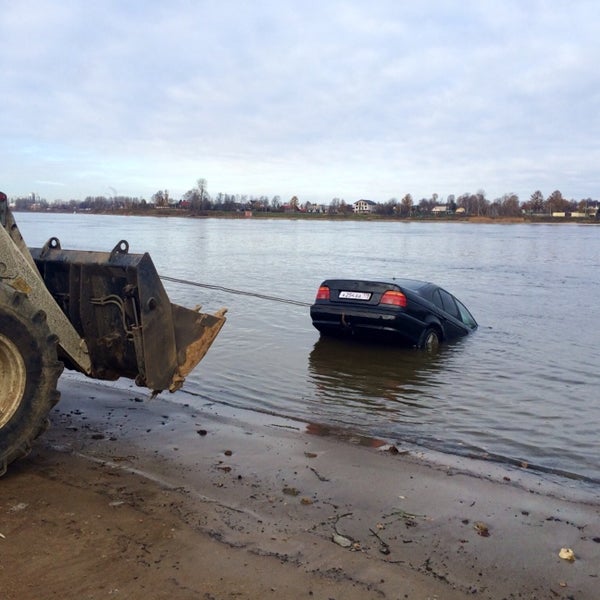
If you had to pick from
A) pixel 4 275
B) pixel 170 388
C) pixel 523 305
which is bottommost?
pixel 523 305

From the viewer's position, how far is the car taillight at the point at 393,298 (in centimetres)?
1052

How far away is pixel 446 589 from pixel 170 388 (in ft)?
9.04

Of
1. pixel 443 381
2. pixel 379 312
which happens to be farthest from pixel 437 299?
pixel 443 381

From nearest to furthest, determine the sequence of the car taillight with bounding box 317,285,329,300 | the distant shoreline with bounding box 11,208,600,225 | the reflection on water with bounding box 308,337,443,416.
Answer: the reflection on water with bounding box 308,337,443,416
the car taillight with bounding box 317,285,329,300
the distant shoreline with bounding box 11,208,600,225

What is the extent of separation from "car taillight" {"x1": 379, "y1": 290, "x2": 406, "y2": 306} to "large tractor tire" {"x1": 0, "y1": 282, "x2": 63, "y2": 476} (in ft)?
22.1

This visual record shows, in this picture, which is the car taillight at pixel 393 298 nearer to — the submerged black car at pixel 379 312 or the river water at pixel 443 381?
the submerged black car at pixel 379 312

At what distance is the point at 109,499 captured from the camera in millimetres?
4367

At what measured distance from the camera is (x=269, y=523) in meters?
4.19

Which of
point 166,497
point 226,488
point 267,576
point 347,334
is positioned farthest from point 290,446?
point 347,334

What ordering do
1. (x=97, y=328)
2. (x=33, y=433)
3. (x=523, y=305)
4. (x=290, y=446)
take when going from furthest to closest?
(x=523, y=305)
(x=290, y=446)
(x=97, y=328)
(x=33, y=433)

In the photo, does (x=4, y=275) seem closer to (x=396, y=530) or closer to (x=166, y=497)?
(x=166, y=497)

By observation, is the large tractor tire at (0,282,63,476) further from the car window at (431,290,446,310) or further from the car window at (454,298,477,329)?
the car window at (454,298,477,329)

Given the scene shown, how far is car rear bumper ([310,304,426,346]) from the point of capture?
1047 cm

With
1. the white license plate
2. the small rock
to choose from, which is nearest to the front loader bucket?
the small rock
